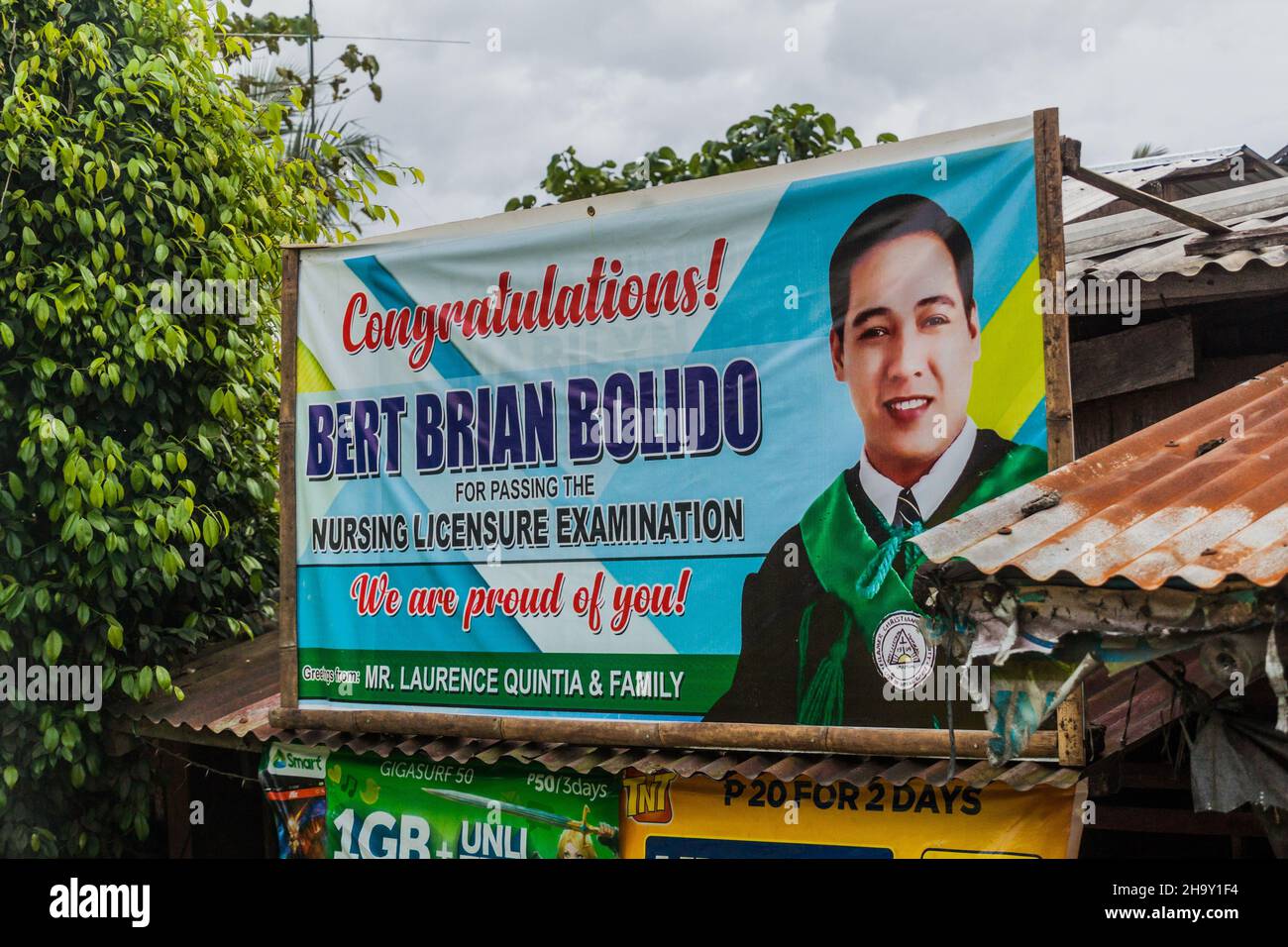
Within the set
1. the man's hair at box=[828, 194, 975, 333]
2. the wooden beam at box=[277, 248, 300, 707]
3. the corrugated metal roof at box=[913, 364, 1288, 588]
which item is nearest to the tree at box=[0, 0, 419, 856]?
the wooden beam at box=[277, 248, 300, 707]

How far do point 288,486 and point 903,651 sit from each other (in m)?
3.10

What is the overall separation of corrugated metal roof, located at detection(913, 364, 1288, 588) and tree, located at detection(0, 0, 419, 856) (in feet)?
13.9

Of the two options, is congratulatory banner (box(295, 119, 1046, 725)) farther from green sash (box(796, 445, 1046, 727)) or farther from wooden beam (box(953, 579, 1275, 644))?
wooden beam (box(953, 579, 1275, 644))

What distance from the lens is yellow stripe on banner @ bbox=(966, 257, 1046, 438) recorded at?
422 centimetres

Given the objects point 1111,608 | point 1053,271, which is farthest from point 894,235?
point 1111,608

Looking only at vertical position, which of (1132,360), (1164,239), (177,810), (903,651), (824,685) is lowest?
(177,810)

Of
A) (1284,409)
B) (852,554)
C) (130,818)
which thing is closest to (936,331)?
(852,554)

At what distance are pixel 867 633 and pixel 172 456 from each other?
11.9 ft

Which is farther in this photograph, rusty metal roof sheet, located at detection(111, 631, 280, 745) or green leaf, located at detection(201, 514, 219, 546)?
green leaf, located at detection(201, 514, 219, 546)

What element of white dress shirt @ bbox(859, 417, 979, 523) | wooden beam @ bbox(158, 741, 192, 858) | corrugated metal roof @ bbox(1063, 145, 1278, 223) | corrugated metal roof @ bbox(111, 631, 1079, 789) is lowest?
wooden beam @ bbox(158, 741, 192, 858)

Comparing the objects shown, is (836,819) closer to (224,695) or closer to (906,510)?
(906,510)

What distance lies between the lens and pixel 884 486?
14.8 feet
